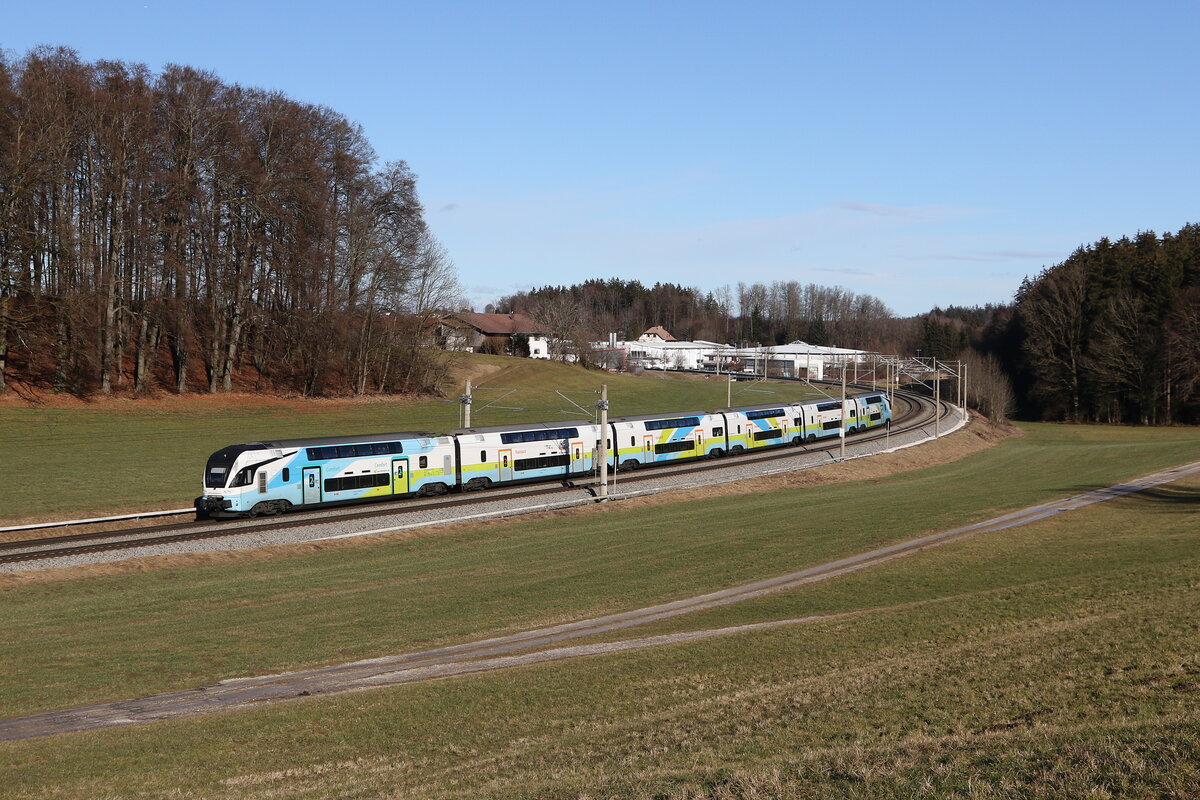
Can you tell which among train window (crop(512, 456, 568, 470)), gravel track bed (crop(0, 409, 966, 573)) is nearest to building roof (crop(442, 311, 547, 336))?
gravel track bed (crop(0, 409, 966, 573))

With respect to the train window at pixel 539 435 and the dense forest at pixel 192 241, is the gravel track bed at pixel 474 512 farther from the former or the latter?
the dense forest at pixel 192 241

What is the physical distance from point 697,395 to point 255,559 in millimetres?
82729

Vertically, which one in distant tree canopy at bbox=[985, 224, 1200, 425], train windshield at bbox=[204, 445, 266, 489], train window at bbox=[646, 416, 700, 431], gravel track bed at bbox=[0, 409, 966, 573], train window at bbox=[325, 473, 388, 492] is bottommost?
gravel track bed at bbox=[0, 409, 966, 573]

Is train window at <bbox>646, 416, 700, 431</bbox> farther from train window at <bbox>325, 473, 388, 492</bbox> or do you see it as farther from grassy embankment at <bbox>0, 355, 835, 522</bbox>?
grassy embankment at <bbox>0, 355, 835, 522</bbox>

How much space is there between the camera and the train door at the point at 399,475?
45.6 m

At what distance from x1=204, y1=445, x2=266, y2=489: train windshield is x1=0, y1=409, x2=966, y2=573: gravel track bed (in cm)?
243

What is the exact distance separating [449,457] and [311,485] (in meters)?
7.36

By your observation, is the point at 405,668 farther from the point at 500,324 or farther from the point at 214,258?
the point at 500,324

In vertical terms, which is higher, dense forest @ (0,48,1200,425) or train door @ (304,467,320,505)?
dense forest @ (0,48,1200,425)

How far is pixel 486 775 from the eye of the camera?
1259 cm

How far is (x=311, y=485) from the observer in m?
43.0

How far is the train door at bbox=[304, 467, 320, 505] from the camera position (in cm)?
4281

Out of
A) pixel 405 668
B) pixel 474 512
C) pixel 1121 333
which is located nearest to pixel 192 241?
pixel 474 512

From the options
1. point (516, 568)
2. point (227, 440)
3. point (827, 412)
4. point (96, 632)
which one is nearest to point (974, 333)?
point (827, 412)
